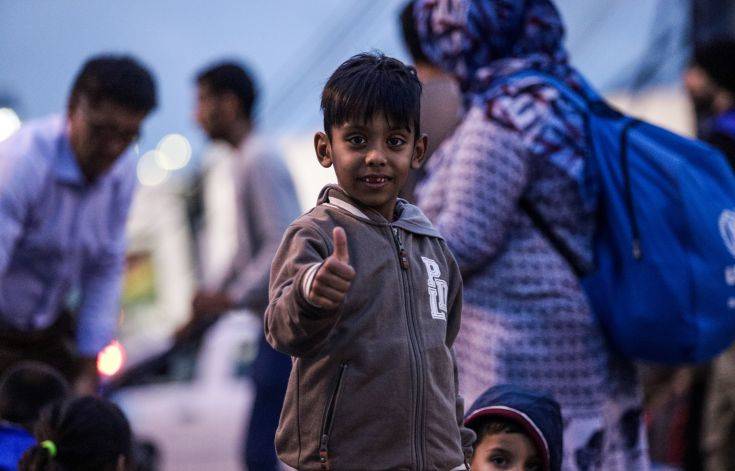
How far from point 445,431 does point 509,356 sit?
1.16m

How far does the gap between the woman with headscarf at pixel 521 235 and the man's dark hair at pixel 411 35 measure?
1.11 feet

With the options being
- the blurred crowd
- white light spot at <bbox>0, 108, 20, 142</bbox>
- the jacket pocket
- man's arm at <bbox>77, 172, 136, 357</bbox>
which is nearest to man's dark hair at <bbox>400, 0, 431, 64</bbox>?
the blurred crowd

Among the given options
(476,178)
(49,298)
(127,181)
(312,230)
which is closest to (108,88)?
(127,181)

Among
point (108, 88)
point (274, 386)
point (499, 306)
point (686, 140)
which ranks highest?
point (108, 88)

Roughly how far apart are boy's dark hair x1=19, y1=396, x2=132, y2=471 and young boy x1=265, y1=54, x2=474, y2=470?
3.60ft

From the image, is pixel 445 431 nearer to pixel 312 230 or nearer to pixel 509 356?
pixel 312 230

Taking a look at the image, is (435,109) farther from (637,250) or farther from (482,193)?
(637,250)

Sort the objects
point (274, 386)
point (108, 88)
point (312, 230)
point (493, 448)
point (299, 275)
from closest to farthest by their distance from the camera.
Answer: point (299, 275) → point (312, 230) → point (493, 448) → point (108, 88) → point (274, 386)

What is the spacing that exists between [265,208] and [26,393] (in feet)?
5.10

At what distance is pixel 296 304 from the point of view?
8.52 feet

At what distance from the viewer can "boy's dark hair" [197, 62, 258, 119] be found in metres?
6.05

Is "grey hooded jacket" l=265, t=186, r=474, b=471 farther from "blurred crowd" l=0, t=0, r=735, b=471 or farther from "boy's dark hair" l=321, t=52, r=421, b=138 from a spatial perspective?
"boy's dark hair" l=321, t=52, r=421, b=138

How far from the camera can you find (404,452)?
9.05ft

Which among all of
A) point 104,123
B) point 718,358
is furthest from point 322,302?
point 718,358
